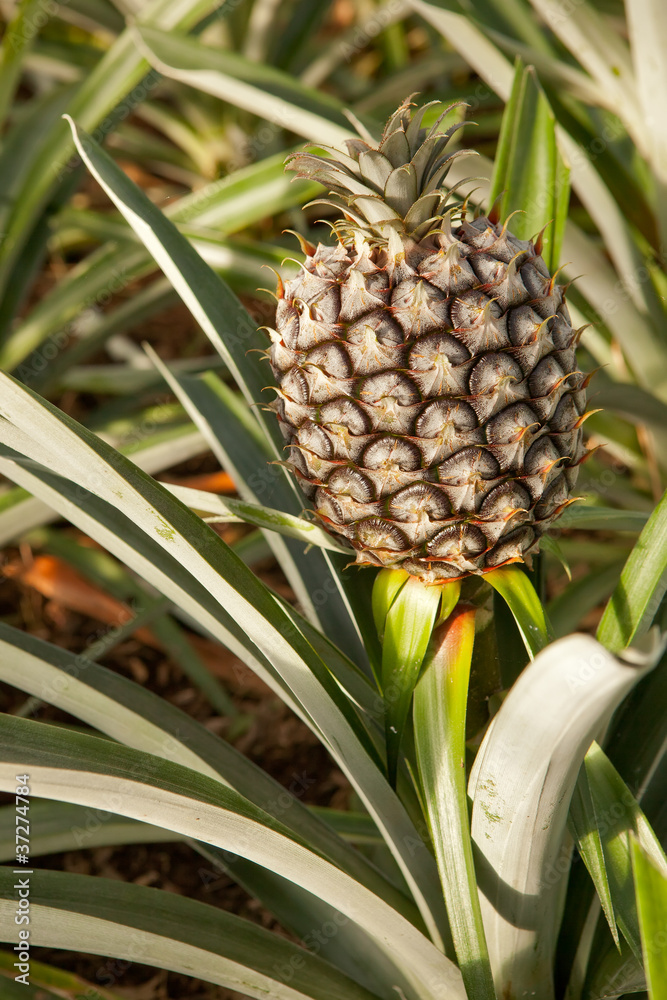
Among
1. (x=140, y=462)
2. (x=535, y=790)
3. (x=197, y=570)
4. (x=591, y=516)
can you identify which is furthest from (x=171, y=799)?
(x=140, y=462)

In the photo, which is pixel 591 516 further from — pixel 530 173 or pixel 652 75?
pixel 652 75

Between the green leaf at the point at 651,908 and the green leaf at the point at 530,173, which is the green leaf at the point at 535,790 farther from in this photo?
the green leaf at the point at 530,173

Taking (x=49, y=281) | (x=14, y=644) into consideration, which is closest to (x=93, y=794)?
(x=14, y=644)

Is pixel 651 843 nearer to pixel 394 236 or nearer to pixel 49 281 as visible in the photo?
pixel 394 236

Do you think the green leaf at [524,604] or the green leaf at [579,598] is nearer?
the green leaf at [524,604]

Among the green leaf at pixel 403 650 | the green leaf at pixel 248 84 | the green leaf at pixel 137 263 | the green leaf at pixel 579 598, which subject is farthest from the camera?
the green leaf at pixel 137 263

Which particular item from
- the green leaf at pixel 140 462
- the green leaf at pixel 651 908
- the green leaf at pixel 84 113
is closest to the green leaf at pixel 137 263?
the green leaf at pixel 84 113
